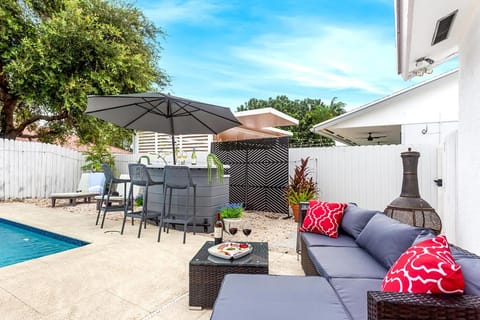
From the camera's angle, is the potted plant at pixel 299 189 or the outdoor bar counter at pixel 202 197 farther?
the potted plant at pixel 299 189

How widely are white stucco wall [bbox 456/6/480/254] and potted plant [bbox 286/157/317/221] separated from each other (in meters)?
3.09

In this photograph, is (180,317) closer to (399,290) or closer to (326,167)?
(399,290)

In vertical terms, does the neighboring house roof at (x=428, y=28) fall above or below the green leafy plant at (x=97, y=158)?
above

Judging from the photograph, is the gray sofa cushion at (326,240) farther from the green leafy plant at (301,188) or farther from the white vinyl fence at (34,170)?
the white vinyl fence at (34,170)

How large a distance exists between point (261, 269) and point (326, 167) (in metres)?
4.92

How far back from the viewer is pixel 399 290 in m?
1.46

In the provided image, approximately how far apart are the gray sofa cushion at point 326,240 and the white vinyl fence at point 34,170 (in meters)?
9.12

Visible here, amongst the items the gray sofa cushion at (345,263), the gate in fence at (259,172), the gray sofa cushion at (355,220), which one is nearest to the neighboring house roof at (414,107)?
the gate in fence at (259,172)

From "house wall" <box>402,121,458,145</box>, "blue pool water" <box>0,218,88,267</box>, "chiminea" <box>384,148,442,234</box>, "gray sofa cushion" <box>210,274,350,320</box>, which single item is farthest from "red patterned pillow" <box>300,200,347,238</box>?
"house wall" <box>402,121,458,145</box>

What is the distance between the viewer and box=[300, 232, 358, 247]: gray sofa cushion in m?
2.98

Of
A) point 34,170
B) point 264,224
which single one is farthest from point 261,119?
point 34,170

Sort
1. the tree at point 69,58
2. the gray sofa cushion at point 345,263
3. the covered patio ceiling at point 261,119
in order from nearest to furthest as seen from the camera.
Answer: the gray sofa cushion at point 345,263, the covered patio ceiling at point 261,119, the tree at point 69,58

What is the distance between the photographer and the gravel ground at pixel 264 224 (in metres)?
4.67

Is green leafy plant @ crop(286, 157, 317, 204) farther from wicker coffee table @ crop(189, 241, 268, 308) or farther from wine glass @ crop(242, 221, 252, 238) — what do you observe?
wicker coffee table @ crop(189, 241, 268, 308)
